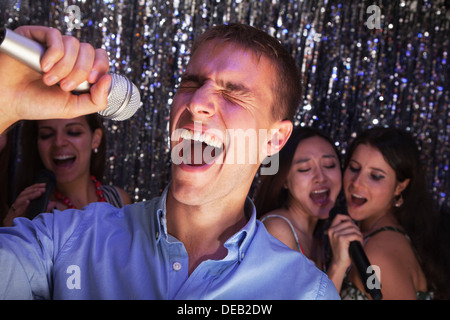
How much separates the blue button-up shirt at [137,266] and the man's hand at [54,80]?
0.83 feet

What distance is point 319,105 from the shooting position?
2.94 m

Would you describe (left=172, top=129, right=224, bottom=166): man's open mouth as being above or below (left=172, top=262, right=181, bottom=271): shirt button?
above

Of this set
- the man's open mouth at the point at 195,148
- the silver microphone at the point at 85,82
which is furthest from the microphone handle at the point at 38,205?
the silver microphone at the point at 85,82

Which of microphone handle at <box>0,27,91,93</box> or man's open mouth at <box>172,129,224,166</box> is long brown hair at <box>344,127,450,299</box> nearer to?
man's open mouth at <box>172,129,224,166</box>

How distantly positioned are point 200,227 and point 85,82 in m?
0.46

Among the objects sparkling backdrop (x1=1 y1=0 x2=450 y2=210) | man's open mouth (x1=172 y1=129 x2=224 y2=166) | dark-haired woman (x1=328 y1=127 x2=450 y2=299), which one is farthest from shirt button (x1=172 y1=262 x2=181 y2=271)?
sparkling backdrop (x1=1 y1=0 x2=450 y2=210)

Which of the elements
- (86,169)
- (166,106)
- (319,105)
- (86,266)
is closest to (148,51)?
(166,106)

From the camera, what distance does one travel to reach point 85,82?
0.85 metres

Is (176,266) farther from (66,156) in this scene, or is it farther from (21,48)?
(66,156)

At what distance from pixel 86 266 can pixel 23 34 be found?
1.58 feet

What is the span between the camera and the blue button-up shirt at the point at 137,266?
3.32 ft

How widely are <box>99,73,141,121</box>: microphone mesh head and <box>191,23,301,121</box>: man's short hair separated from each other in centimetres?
42

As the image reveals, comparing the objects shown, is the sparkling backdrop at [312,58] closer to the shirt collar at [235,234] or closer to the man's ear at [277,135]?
the man's ear at [277,135]

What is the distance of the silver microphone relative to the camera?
0.72m
